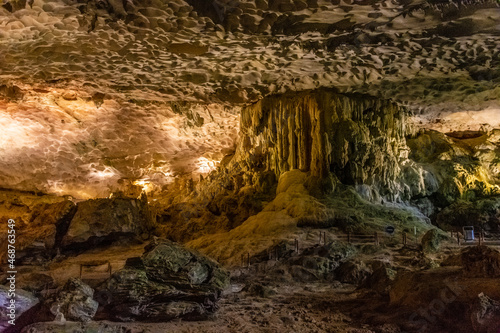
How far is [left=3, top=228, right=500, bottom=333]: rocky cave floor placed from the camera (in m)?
5.73

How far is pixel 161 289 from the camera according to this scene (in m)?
7.00

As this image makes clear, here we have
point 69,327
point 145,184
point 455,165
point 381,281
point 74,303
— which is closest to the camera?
point 69,327

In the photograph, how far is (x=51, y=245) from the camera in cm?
1502

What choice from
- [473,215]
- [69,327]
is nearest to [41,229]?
[69,327]

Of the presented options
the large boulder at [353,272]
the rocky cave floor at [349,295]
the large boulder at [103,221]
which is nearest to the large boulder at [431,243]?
the rocky cave floor at [349,295]

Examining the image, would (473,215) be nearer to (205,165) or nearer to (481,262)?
(481,262)

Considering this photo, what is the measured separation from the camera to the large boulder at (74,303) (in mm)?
6281

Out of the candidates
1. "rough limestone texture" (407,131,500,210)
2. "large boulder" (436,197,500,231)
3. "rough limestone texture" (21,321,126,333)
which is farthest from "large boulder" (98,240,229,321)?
"large boulder" (436,197,500,231)

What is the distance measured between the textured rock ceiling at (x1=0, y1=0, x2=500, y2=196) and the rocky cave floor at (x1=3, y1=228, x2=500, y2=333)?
5232 millimetres

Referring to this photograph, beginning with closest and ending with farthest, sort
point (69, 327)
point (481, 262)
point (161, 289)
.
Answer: point (69, 327), point (481, 262), point (161, 289)

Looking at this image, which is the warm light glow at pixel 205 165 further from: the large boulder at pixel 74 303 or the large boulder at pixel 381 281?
the large boulder at pixel 74 303

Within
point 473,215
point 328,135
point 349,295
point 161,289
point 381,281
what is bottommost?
point 473,215

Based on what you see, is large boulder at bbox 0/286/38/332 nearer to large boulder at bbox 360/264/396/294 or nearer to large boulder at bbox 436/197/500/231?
large boulder at bbox 360/264/396/294

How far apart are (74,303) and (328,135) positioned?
990 centimetres
